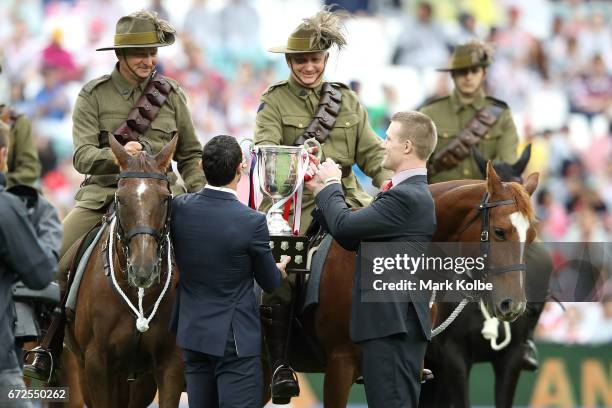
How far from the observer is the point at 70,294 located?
9.22 m

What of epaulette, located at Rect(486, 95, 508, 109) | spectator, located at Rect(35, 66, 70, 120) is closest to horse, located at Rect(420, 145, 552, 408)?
epaulette, located at Rect(486, 95, 508, 109)

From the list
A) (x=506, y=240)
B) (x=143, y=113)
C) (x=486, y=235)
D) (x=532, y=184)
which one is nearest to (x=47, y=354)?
(x=143, y=113)

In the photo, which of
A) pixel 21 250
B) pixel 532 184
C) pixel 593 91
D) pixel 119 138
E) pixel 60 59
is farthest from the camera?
pixel 593 91

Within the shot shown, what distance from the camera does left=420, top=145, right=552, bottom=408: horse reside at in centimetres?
1019

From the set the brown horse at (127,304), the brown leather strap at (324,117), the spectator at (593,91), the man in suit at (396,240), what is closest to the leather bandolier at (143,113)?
the brown horse at (127,304)

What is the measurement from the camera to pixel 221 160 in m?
7.66

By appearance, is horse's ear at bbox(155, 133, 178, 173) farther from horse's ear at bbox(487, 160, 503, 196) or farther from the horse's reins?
horse's ear at bbox(487, 160, 503, 196)

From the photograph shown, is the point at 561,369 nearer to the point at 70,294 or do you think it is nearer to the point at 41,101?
the point at 70,294

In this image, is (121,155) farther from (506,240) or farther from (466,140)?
(466,140)

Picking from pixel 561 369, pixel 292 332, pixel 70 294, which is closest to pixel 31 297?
pixel 70 294

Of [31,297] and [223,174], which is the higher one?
[223,174]

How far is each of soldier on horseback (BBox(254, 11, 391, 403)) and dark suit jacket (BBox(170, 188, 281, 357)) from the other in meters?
1.98

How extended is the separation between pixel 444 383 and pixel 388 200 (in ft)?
9.97

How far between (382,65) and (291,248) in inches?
453
